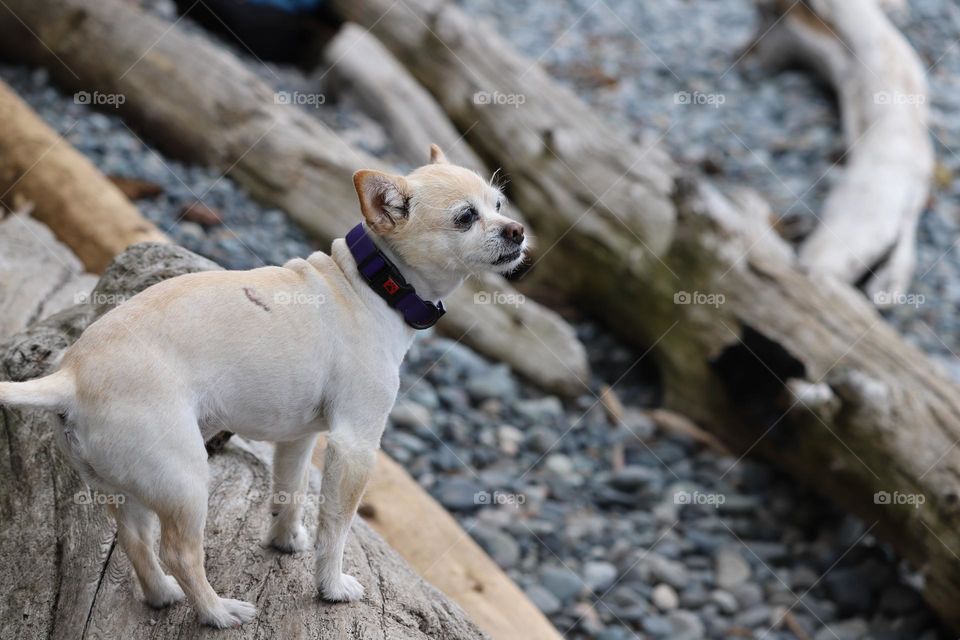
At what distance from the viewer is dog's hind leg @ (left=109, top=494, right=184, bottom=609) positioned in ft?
10.6

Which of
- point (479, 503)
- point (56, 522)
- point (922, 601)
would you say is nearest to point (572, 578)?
point (479, 503)

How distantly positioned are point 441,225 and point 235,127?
17.1ft

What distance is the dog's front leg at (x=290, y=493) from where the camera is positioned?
3.55 m

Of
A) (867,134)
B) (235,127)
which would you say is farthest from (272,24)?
(867,134)

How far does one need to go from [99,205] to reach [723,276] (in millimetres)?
4184

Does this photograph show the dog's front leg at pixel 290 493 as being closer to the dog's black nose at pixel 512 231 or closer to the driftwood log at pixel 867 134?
the dog's black nose at pixel 512 231

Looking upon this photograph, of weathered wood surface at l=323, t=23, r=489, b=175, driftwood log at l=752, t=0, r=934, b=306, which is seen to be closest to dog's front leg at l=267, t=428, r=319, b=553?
driftwood log at l=752, t=0, r=934, b=306

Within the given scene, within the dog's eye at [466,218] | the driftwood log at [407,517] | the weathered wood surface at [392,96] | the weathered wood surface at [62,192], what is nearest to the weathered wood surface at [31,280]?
the driftwood log at [407,517]

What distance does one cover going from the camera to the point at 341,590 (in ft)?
11.1

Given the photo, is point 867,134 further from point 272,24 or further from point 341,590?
point 341,590

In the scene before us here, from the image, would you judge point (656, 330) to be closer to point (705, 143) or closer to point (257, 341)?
point (705, 143)

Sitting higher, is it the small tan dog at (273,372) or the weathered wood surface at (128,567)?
the small tan dog at (273,372)

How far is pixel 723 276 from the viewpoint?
6.98 m

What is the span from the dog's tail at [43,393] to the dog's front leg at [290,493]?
85 cm
